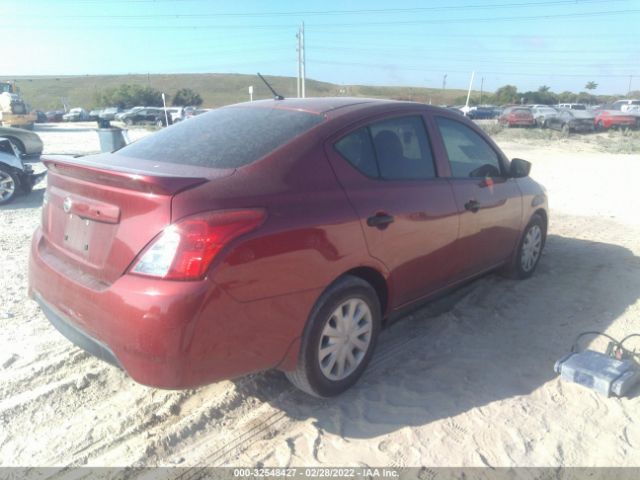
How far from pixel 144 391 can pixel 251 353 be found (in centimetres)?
104

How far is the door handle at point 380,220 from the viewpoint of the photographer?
311 cm

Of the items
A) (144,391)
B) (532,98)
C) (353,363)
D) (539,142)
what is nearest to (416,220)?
(353,363)

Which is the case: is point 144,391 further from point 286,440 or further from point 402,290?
point 402,290

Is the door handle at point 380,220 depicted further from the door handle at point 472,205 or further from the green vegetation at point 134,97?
the green vegetation at point 134,97

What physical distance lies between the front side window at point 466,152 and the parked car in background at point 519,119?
3265 centimetres

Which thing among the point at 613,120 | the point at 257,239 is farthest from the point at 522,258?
the point at 613,120

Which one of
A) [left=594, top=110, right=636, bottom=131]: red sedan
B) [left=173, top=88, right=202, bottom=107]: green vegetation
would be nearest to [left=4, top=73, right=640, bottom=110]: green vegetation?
[left=173, top=88, right=202, bottom=107]: green vegetation

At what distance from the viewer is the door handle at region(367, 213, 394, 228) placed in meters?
3.11

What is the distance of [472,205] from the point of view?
4.02 m

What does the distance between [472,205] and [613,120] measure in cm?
3189

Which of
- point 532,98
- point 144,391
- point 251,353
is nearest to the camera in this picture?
point 251,353

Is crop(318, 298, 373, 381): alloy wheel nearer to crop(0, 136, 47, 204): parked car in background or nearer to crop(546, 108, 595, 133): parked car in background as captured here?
crop(0, 136, 47, 204): parked car in background

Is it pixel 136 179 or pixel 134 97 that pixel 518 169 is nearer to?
pixel 136 179

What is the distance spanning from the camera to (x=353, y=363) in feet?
10.7
